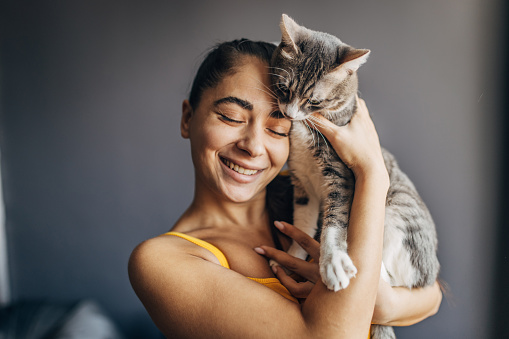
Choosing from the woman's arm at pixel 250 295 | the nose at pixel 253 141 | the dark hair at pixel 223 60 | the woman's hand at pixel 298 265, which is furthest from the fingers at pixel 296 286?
the dark hair at pixel 223 60

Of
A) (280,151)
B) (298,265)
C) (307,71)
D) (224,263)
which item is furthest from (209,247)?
(307,71)

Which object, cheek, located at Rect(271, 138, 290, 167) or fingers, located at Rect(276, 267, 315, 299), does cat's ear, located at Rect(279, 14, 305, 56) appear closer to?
cheek, located at Rect(271, 138, 290, 167)

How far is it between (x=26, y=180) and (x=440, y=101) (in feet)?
6.16

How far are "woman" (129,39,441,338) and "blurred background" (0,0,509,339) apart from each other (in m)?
0.29

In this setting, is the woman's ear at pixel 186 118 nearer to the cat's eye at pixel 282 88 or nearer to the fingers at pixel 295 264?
the cat's eye at pixel 282 88

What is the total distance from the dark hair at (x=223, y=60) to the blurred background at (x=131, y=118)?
14.5 inches

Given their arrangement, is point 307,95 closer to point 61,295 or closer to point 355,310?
point 355,310

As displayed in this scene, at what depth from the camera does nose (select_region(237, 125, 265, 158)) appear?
0.96 metres

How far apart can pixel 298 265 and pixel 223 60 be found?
26.7 inches

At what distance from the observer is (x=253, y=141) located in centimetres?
96

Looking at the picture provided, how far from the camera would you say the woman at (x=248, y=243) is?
77 cm

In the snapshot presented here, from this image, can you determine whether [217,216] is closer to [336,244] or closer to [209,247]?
[209,247]

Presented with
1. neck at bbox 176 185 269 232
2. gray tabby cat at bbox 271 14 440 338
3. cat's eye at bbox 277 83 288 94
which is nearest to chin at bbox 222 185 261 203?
neck at bbox 176 185 269 232

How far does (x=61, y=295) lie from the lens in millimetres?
1658
